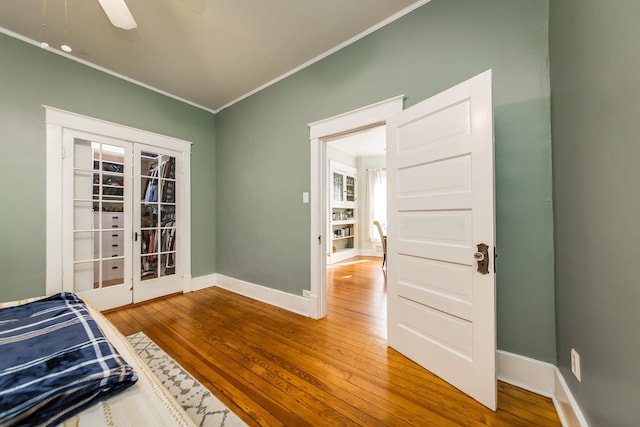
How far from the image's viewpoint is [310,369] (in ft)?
5.72

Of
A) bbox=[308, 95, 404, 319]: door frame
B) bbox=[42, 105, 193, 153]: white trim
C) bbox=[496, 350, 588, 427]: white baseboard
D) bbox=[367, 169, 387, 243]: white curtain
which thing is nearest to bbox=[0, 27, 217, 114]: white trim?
bbox=[42, 105, 193, 153]: white trim

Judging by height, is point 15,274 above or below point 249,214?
below

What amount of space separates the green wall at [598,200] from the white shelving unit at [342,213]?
4.34 meters

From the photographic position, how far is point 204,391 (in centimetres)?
151

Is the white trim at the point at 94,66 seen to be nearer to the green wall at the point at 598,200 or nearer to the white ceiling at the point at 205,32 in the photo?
the white ceiling at the point at 205,32

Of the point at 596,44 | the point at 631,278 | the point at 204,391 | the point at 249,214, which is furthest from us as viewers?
the point at 249,214

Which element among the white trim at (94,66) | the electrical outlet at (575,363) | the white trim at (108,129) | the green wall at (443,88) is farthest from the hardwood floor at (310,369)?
the white trim at (94,66)

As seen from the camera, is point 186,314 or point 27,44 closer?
point 27,44

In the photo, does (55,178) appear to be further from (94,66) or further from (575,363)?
(575,363)

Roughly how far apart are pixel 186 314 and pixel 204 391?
142cm

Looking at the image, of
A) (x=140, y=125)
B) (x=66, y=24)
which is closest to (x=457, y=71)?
(x=66, y=24)

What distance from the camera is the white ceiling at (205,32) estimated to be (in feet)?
6.46

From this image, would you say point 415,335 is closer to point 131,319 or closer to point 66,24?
point 131,319

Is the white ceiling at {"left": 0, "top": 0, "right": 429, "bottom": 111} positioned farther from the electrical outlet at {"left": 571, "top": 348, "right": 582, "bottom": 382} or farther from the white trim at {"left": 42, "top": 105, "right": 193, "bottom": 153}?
the electrical outlet at {"left": 571, "top": 348, "right": 582, "bottom": 382}
